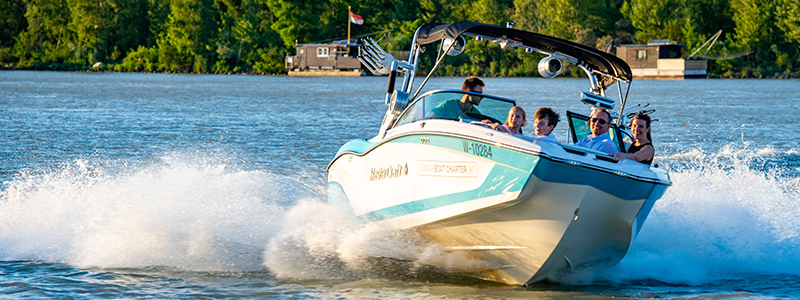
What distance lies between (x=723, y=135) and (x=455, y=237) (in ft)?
57.4

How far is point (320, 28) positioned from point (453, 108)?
91.8m

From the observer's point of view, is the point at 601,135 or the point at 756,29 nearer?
the point at 601,135

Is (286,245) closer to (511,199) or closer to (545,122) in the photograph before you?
(511,199)

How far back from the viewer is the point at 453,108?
26.1 feet

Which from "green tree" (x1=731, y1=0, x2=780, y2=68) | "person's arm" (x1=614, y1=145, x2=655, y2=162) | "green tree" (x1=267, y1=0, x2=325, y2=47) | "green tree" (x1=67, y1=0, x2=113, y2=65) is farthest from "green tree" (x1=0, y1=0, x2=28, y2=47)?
"person's arm" (x1=614, y1=145, x2=655, y2=162)

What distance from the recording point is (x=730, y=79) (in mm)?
83750

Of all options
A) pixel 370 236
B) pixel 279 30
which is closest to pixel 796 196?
pixel 370 236

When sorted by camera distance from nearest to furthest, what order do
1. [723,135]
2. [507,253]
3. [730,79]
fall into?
1. [507,253]
2. [723,135]
3. [730,79]

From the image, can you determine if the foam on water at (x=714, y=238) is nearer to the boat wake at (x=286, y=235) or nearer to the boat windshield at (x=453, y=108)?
the boat wake at (x=286, y=235)

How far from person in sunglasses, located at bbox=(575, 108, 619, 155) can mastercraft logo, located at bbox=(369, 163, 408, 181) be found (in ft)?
5.74

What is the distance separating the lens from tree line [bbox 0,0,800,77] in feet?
279

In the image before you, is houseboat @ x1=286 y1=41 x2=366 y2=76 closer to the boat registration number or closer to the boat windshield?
the boat windshield

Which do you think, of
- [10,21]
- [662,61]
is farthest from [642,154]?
[10,21]

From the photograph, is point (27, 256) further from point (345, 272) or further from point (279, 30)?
point (279, 30)
